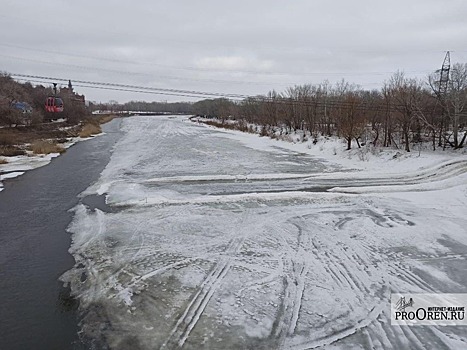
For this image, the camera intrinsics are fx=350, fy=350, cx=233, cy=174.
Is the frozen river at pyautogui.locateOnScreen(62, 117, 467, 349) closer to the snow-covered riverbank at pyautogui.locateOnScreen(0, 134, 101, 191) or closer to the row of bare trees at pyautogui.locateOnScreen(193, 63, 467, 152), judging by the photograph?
the snow-covered riverbank at pyautogui.locateOnScreen(0, 134, 101, 191)

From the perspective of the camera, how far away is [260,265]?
308 inches

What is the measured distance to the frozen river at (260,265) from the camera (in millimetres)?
5480

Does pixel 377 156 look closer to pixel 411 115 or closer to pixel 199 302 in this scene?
pixel 411 115

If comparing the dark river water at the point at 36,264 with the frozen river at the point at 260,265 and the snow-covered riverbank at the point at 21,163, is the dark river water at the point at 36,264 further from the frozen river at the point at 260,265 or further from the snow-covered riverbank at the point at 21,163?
the snow-covered riverbank at the point at 21,163

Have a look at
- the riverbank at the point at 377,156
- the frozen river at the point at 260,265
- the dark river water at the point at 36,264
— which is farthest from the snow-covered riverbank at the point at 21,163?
the riverbank at the point at 377,156

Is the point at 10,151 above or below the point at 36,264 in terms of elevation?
above

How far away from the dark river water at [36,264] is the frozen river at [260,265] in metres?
0.36

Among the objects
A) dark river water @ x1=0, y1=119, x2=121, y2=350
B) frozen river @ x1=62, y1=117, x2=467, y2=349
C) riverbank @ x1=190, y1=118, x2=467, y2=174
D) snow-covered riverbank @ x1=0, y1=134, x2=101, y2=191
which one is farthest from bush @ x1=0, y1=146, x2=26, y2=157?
riverbank @ x1=190, y1=118, x2=467, y2=174

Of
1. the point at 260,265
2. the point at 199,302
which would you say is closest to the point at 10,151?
the point at 260,265

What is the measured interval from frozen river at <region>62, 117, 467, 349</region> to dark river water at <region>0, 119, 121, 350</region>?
1.17 ft

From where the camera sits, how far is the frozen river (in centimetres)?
548

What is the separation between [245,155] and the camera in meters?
27.9

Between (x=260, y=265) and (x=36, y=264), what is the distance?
5.21 meters

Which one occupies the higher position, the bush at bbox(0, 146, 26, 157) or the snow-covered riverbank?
the bush at bbox(0, 146, 26, 157)
